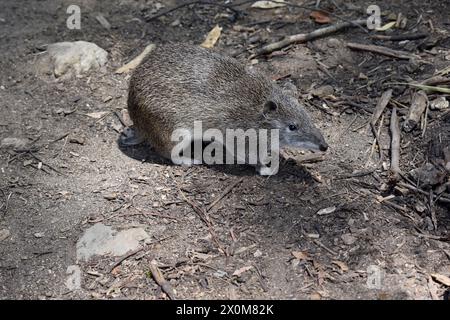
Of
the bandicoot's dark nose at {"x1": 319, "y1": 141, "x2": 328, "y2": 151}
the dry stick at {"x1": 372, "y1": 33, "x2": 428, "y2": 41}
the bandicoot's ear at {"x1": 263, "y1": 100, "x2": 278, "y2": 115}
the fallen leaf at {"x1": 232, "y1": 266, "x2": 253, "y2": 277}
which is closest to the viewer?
the fallen leaf at {"x1": 232, "y1": 266, "x2": 253, "y2": 277}

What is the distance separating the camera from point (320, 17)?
22.1ft

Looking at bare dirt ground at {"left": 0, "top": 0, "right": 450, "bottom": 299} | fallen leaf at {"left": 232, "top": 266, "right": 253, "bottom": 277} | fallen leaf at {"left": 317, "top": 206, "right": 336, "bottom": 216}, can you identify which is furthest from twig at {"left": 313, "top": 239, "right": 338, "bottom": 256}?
fallen leaf at {"left": 232, "top": 266, "right": 253, "bottom": 277}

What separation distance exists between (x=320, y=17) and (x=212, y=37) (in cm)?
122

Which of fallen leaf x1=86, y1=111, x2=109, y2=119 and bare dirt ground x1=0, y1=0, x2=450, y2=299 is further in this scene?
fallen leaf x1=86, y1=111, x2=109, y2=119

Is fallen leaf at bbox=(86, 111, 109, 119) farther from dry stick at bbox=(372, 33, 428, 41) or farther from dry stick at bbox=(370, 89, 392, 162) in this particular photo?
dry stick at bbox=(372, 33, 428, 41)

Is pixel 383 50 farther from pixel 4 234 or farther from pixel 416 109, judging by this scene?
pixel 4 234

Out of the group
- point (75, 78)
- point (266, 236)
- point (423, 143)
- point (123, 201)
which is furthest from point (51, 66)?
point (423, 143)

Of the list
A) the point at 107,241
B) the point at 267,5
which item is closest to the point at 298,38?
the point at 267,5

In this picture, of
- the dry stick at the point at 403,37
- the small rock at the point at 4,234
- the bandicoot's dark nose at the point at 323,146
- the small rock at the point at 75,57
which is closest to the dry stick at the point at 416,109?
the bandicoot's dark nose at the point at 323,146

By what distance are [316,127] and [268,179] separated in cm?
68

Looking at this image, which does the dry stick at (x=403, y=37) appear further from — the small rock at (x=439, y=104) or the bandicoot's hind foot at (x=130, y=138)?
the bandicoot's hind foot at (x=130, y=138)

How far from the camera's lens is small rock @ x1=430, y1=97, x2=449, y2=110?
5.32 metres

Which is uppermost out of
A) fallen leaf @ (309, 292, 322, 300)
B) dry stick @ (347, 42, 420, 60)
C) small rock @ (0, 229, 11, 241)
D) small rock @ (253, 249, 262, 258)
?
dry stick @ (347, 42, 420, 60)

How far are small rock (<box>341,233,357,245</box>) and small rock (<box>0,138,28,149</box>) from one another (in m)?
3.00
